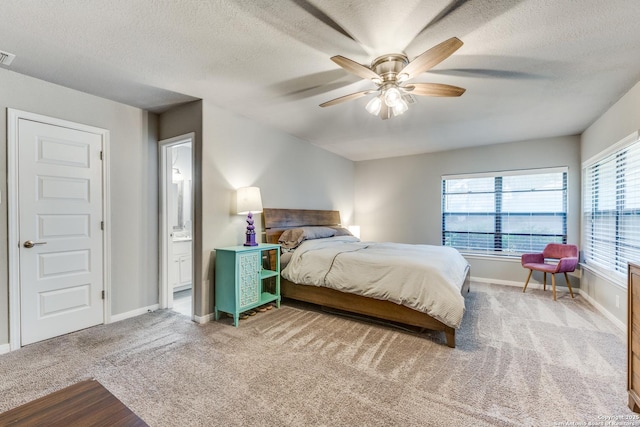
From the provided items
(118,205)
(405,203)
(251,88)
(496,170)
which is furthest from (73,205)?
(496,170)

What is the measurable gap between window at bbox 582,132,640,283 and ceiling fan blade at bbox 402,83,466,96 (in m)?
1.90

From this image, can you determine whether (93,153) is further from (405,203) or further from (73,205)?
(405,203)

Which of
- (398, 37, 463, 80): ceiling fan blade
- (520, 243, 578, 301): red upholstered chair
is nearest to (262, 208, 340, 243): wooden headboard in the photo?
(398, 37, 463, 80): ceiling fan blade

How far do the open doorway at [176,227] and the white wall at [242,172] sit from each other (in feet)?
0.83

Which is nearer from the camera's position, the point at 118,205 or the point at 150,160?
the point at 118,205

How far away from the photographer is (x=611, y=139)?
322 cm

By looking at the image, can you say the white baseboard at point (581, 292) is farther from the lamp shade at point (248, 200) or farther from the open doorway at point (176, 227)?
the open doorway at point (176, 227)

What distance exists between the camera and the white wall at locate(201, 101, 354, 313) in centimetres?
319

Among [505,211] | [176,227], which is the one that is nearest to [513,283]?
[505,211]

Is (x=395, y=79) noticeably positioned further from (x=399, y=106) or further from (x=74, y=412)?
(x=74, y=412)

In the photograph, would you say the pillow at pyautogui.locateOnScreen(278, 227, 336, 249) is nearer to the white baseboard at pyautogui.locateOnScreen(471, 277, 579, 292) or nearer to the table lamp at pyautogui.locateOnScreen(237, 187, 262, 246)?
the table lamp at pyautogui.locateOnScreen(237, 187, 262, 246)

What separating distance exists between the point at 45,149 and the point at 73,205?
56 centimetres

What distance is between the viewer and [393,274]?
2873 mm

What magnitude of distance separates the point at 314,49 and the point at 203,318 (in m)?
2.84
